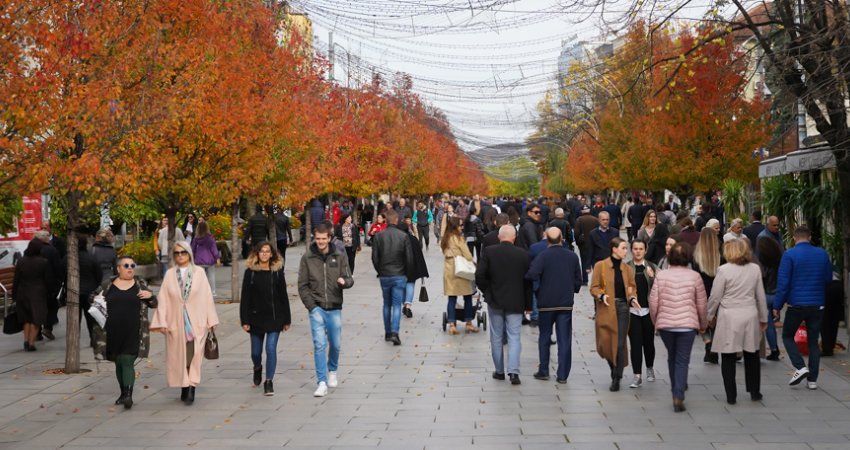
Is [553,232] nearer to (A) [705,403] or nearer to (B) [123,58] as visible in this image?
(A) [705,403]

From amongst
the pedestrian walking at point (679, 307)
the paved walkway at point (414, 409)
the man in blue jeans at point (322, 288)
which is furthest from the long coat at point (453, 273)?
the pedestrian walking at point (679, 307)

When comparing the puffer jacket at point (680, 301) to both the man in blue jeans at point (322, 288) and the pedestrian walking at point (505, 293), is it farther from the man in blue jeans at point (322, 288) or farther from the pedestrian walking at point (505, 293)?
the man in blue jeans at point (322, 288)

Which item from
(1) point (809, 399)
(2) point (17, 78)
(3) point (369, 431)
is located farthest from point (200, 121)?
(1) point (809, 399)

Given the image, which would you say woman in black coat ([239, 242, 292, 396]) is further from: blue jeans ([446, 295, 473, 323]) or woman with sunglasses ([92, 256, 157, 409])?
blue jeans ([446, 295, 473, 323])

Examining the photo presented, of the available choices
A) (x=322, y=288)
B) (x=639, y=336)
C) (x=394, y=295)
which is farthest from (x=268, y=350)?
(x=394, y=295)

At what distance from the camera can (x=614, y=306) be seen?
10586mm

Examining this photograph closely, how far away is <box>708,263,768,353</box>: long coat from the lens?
979 cm

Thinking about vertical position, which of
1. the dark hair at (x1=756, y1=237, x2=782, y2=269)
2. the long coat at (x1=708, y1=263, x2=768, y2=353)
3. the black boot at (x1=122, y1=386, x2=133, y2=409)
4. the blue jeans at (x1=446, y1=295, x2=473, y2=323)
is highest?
the dark hair at (x1=756, y1=237, x2=782, y2=269)

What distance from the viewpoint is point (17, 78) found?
34.3 ft

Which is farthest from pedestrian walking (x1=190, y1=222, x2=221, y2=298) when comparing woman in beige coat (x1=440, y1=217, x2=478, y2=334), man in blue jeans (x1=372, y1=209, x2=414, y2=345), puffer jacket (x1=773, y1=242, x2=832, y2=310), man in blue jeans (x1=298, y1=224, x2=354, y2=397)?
puffer jacket (x1=773, y1=242, x2=832, y2=310)

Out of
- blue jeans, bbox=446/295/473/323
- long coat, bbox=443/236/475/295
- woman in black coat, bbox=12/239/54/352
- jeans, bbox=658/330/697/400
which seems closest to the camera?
jeans, bbox=658/330/697/400

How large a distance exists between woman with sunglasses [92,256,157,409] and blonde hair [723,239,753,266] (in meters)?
5.46

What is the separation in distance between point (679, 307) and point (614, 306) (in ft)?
3.04

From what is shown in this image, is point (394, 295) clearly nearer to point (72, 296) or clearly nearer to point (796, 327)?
point (72, 296)
